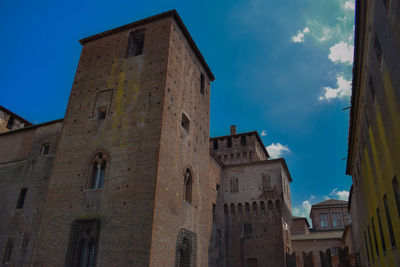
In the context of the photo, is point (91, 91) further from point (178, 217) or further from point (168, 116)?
point (178, 217)

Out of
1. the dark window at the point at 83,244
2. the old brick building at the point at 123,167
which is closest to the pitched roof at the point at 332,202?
the old brick building at the point at 123,167

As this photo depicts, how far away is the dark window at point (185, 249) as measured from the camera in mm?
14788

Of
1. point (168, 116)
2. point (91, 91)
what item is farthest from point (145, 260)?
point (91, 91)

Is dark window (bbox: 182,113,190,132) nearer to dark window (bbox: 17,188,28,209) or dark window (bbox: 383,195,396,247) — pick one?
dark window (bbox: 17,188,28,209)

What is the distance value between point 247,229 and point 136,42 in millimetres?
15793

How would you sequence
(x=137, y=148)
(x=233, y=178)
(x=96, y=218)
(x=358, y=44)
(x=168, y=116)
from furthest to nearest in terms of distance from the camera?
1. (x=233, y=178)
2. (x=168, y=116)
3. (x=137, y=148)
4. (x=96, y=218)
5. (x=358, y=44)

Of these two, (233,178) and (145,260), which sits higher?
(233,178)

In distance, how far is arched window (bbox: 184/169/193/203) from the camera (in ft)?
56.3

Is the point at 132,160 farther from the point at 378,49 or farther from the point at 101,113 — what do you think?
the point at 378,49

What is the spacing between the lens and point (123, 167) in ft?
47.6

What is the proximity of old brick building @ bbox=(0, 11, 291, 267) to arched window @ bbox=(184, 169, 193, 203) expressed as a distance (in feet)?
0.18

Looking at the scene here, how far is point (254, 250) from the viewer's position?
77.7ft

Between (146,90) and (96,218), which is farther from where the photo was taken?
(146,90)

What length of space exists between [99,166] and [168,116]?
13.3ft
